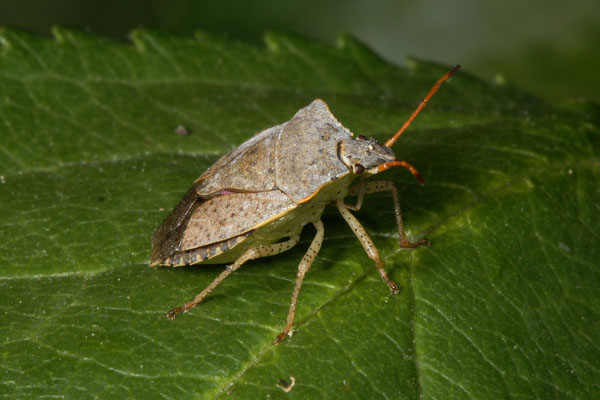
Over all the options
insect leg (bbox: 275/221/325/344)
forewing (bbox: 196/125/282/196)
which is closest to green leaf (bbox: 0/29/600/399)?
insect leg (bbox: 275/221/325/344)

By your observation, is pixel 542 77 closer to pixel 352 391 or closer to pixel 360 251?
pixel 360 251

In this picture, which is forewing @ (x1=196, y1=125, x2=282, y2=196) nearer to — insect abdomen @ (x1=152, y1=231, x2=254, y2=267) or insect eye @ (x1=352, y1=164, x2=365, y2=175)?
insect abdomen @ (x1=152, y1=231, x2=254, y2=267)

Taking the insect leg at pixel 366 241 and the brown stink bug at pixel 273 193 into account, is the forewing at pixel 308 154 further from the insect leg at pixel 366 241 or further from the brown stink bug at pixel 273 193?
the insect leg at pixel 366 241

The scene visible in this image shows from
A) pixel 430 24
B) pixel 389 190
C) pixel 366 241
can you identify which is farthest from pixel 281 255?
pixel 430 24

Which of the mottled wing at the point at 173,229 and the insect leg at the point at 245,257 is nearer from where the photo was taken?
the insect leg at the point at 245,257

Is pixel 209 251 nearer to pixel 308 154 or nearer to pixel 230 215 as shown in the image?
pixel 230 215

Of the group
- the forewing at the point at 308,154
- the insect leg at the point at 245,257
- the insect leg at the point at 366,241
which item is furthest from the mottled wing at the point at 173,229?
→ the insect leg at the point at 366,241

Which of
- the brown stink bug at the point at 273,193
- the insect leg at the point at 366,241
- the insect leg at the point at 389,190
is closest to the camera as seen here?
the insect leg at the point at 366,241
